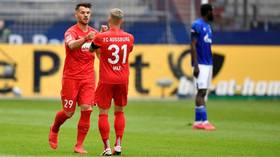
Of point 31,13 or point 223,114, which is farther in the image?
point 31,13

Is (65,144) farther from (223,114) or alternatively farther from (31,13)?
(31,13)

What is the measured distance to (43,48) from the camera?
31406mm

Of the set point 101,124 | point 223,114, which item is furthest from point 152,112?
point 101,124

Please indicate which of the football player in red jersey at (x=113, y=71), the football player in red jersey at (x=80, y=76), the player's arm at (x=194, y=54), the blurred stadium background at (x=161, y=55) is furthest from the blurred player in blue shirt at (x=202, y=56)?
the football player in red jersey at (x=113, y=71)

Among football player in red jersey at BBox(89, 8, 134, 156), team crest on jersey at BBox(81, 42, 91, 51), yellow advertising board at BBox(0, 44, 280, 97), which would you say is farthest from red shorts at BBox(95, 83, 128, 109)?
yellow advertising board at BBox(0, 44, 280, 97)

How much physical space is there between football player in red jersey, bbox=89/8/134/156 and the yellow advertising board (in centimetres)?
1609

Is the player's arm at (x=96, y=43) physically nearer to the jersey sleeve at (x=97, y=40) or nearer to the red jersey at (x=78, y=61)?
the jersey sleeve at (x=97, y=40)

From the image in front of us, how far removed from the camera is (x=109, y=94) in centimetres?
1455

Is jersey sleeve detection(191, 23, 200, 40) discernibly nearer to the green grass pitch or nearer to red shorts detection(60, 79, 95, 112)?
the green grass pitch

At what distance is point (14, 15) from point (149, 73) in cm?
500

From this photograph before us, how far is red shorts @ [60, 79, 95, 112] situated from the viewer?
15000 millimetres

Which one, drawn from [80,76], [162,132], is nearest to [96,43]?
[80,76]

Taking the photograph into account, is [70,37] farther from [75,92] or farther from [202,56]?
[202,56]

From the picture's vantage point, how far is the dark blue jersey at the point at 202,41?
800 inches
